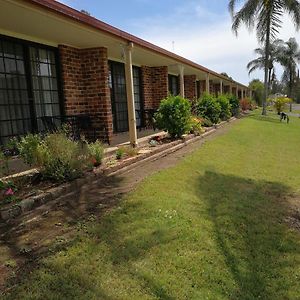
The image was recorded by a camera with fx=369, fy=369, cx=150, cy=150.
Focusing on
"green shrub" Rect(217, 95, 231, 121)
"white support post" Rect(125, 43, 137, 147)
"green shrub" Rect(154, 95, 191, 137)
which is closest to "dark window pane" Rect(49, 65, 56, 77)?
"white support post" Rect(125, 43, 137, 147)

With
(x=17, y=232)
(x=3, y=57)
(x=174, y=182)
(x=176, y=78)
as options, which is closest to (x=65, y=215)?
(x=17, y=232)

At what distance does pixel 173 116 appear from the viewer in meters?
10.1

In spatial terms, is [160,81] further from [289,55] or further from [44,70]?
[289,55]

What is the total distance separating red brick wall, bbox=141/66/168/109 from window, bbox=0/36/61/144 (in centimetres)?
583

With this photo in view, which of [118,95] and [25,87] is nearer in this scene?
[25,87]

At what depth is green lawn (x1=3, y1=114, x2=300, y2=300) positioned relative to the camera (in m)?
3.12

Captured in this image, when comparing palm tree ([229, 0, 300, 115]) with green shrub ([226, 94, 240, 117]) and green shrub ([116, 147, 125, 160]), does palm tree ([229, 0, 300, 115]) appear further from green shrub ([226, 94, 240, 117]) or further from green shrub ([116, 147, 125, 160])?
green shrub ([116, 147, 125, 160])

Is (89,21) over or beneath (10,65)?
over

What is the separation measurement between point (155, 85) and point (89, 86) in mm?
5620

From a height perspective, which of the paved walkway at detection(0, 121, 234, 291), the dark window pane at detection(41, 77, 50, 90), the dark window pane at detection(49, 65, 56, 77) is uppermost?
the dark window pane at detection(49, 65, 56, 77)

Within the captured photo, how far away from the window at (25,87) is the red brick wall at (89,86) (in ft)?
1.34

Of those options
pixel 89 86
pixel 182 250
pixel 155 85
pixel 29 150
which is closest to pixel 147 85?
pixel 155 85

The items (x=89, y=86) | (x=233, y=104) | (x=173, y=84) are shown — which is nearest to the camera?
(x=89, y=86)

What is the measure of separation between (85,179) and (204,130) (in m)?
8.11
